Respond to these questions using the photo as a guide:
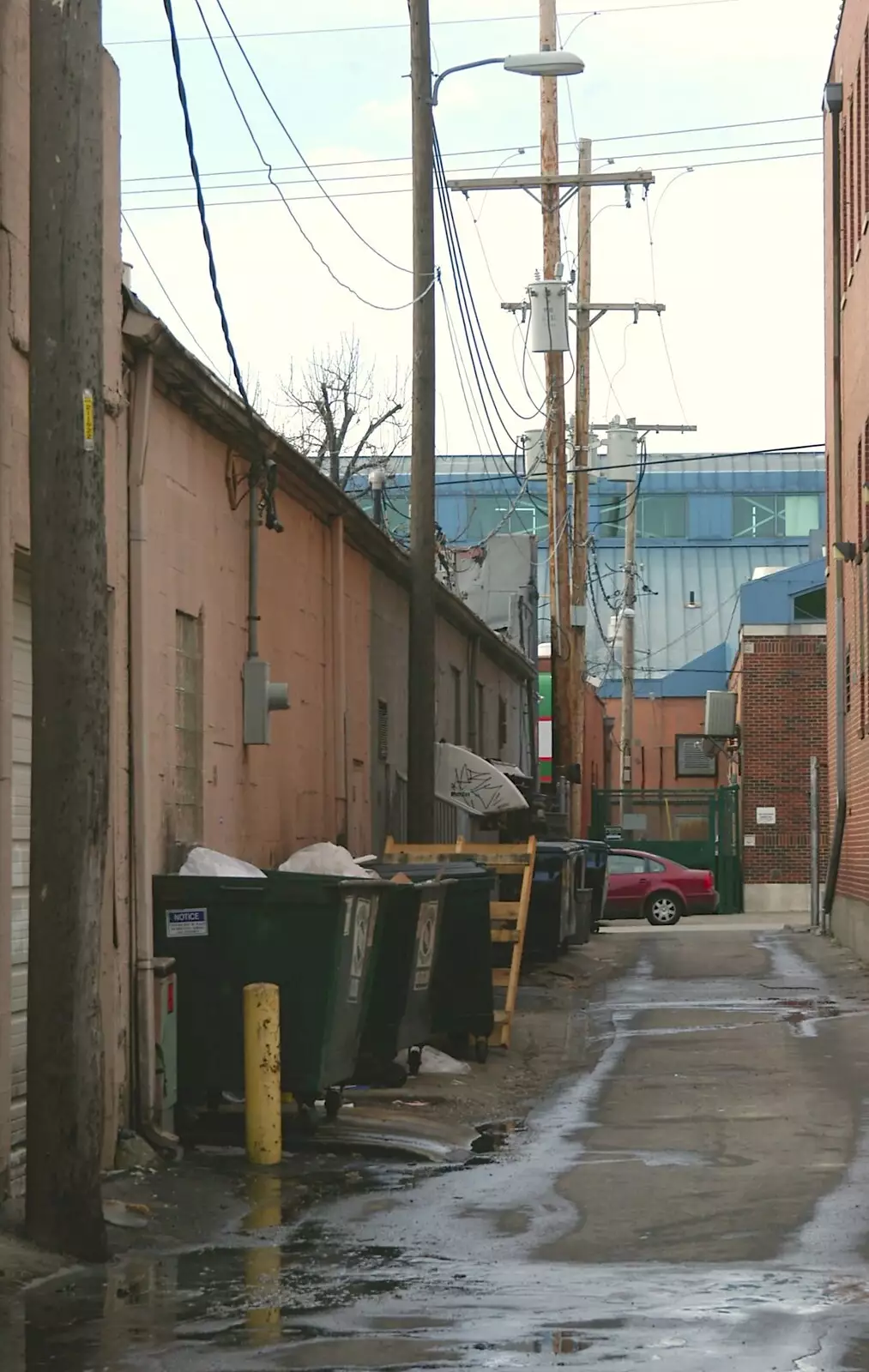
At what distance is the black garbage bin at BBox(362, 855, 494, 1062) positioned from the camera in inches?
543

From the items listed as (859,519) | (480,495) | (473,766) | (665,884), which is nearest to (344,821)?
(473,766)

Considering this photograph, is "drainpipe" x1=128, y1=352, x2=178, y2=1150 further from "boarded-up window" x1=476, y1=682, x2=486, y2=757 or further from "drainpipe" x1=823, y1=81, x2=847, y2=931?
"boarded-up window" x1=476, y1=682, x2=486, y2=757

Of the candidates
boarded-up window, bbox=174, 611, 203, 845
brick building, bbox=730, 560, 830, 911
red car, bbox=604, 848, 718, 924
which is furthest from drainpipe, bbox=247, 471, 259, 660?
brick building, bbox=730, 560, 830, 911

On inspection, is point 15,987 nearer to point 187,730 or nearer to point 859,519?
point 187,730

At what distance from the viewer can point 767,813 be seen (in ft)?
141

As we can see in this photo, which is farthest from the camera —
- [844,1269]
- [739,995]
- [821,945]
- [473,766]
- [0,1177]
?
[821,945]

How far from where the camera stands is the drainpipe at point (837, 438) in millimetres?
27656

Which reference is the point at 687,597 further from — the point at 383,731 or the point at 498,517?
the point at 383,731

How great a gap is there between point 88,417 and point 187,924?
3.60 meters

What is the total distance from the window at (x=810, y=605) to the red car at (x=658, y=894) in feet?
50.5

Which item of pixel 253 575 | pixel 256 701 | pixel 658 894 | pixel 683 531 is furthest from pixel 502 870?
pixel 683 531

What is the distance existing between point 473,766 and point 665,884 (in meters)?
15.0

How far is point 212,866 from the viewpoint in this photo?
11.2 metres

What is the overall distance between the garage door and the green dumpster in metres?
1.26
